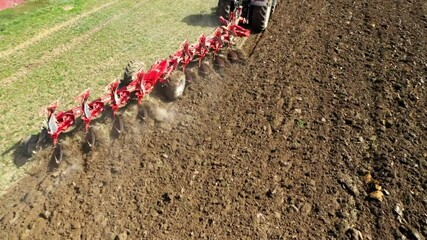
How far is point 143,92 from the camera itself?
21.3ft

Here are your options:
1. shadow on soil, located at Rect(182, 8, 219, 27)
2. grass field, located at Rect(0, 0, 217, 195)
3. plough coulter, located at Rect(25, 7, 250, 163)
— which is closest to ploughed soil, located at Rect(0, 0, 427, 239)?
plough coulter, located at Rect(25, 7, 250, 163)

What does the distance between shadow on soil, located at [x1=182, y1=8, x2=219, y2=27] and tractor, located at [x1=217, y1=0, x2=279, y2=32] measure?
1066 millimetres

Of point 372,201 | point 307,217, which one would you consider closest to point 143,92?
point 307,217

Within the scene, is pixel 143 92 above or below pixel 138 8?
above

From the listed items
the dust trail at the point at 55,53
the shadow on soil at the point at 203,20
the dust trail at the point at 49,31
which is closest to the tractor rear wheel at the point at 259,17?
the shadow on soil at the point at 203,20

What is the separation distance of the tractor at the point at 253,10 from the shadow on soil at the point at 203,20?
3.50ft

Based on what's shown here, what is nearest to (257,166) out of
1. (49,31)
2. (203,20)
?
(203,20)

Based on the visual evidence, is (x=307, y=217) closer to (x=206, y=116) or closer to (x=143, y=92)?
(x=206, y=116)

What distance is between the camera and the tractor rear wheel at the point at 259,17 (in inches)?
378

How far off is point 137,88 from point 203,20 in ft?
19.8

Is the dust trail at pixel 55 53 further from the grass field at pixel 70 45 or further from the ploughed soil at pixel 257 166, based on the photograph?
the ploughed soil at pixel 257 166

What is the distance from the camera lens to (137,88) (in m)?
6.49

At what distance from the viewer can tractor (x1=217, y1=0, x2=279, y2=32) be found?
31.2ft

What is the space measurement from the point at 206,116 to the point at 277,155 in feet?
5.39
